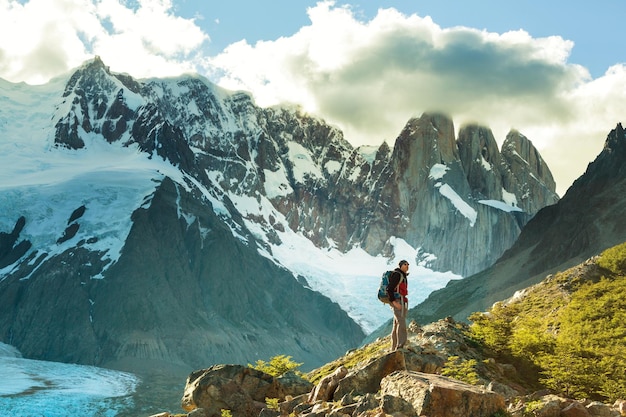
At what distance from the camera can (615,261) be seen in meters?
50.6

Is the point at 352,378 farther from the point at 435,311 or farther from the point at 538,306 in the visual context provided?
the point at 435,311

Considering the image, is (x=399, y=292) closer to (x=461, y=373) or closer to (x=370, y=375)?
(x=461, y=373)

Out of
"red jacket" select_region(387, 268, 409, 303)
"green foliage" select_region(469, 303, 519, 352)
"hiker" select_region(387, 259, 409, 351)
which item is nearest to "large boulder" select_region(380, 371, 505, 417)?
"hiker" select_region(387, 259, 409, 351)

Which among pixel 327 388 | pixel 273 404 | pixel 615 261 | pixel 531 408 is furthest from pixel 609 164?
pixel 531 408

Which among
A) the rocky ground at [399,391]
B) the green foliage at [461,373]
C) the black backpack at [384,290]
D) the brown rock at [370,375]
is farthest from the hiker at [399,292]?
the green foliage at [461,373]

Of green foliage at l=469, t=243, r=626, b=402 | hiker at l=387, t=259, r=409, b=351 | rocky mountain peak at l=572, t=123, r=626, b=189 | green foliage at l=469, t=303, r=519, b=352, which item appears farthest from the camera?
rocky mountain peak at l=572, t=123, r=626, b=189

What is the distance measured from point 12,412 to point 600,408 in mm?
146619

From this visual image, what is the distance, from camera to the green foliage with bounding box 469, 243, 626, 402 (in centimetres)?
2817

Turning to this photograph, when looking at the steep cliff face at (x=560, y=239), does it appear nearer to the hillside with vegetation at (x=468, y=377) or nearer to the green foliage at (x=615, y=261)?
the green foliage at (x=615, y=261)

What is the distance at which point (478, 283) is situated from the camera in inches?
7180

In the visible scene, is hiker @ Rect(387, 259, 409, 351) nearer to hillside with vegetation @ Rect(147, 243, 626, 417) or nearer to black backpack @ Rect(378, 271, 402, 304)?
black backpack @ Rect(378, 271, 402, 304)

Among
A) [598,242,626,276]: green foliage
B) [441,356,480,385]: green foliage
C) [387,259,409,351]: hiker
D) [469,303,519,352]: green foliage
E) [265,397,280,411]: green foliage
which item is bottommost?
[265,397,280,411]: green foliage

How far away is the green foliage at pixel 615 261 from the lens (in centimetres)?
4988

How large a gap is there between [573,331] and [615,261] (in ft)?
53.6
